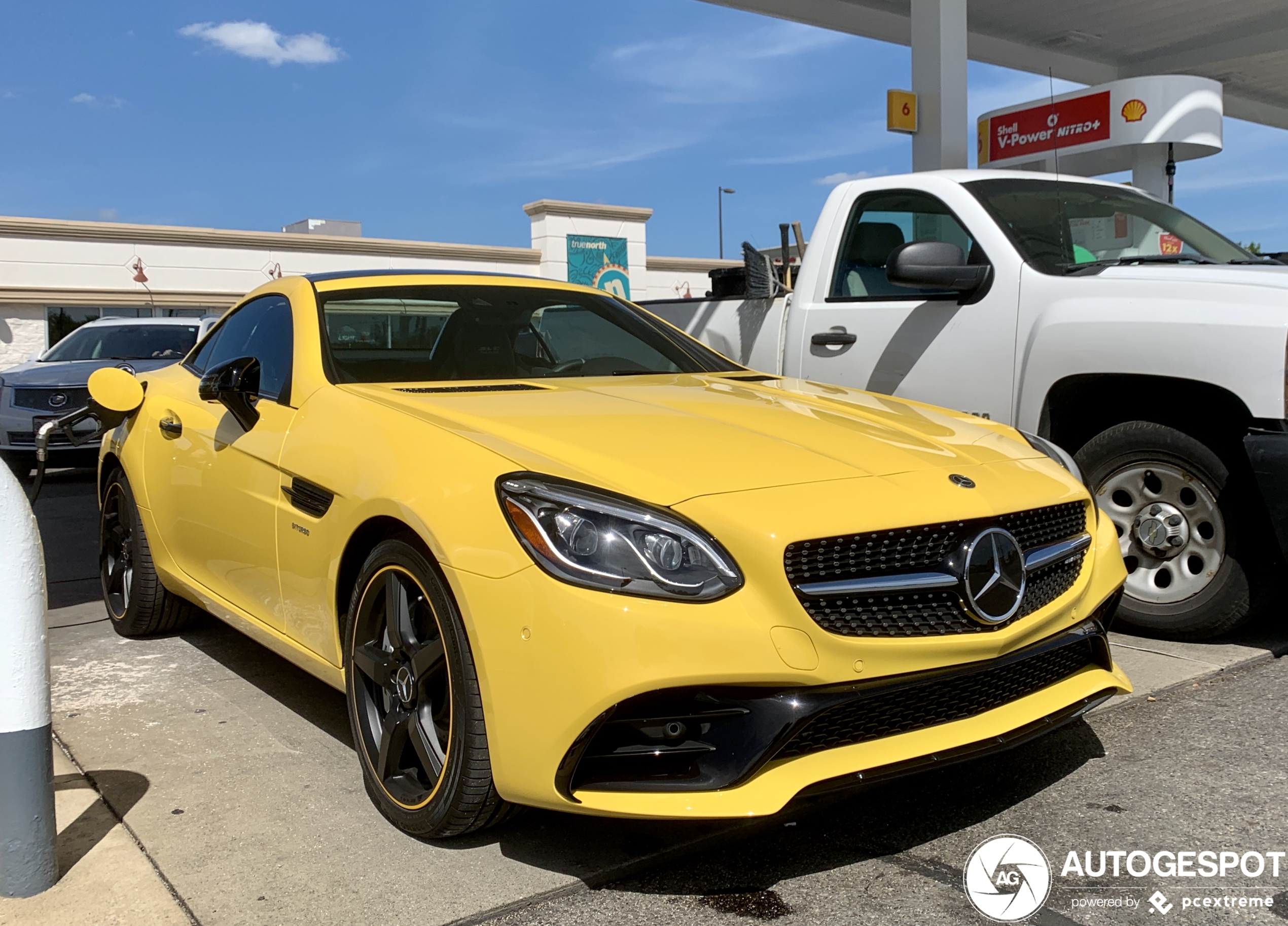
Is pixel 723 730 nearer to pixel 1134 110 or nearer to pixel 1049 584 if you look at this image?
pixel 1049 584

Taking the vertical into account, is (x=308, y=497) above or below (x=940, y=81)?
below

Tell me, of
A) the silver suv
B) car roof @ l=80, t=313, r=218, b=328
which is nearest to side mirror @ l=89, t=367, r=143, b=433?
the silver suv

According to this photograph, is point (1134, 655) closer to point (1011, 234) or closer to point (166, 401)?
point (1011, 234)

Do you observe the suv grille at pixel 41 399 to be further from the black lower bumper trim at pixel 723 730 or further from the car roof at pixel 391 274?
the black lower bumper trim at pixel 723 730

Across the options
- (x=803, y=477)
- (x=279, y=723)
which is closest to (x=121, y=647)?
(x=279, y=723)

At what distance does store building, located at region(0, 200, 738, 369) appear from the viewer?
22.4m

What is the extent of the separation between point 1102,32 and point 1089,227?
16.8 m

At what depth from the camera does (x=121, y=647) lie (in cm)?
488

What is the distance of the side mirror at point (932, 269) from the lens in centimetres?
492

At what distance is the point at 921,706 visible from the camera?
2.67 meters

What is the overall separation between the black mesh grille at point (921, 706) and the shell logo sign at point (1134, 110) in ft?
48.2

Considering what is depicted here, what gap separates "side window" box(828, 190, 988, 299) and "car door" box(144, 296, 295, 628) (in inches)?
112

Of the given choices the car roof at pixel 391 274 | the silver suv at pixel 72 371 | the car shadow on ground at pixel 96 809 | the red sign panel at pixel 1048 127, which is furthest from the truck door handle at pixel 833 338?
the red sign panel at pixel 1048 127

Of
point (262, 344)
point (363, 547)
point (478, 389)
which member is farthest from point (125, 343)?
point (363, 547)
